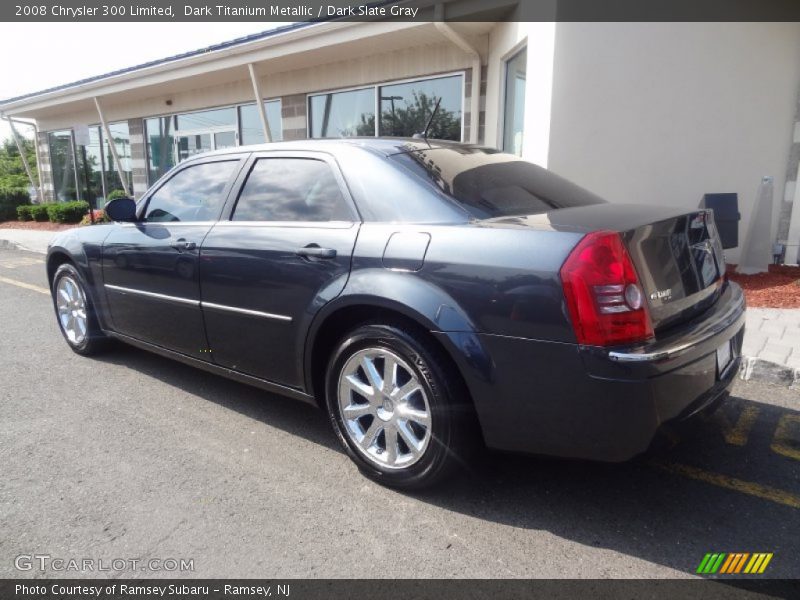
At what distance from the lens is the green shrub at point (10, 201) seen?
1939 centimetres

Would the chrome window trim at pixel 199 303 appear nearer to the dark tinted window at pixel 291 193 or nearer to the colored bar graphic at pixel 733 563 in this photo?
the dark tinted window at pixel 291 193

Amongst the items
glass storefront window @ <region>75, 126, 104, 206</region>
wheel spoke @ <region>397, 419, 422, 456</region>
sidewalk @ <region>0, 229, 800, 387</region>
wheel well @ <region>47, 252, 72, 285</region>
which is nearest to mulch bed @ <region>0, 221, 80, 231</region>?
glass storefront window @ <region>75, 126, 104, 206</region>

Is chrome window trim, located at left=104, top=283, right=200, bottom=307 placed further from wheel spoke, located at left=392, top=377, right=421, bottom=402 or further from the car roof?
wheel spoke, located at left=392, top=377, right=421, bottom=402

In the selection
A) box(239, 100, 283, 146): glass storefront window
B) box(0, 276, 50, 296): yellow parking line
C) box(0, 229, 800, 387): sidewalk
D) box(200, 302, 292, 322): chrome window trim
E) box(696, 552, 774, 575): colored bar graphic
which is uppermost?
box(239, 100, 283, 146): glass storefront window

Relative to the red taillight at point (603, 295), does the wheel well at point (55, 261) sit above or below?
below

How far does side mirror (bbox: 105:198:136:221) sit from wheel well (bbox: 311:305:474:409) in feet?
6.54

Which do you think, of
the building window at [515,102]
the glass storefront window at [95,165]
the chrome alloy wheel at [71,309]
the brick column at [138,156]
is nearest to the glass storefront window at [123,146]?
the brick column at [138,156]

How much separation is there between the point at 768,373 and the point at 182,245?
4.04 m

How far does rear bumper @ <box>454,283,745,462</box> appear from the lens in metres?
2.04

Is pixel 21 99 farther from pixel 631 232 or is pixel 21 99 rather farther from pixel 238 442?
pixel 631 232

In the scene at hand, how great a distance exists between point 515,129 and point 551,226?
6.06 m

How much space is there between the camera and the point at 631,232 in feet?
7.25

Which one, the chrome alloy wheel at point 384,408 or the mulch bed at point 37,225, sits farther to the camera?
the mulch bed at point 37,225

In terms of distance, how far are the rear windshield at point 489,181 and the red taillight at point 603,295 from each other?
22.0 inches
